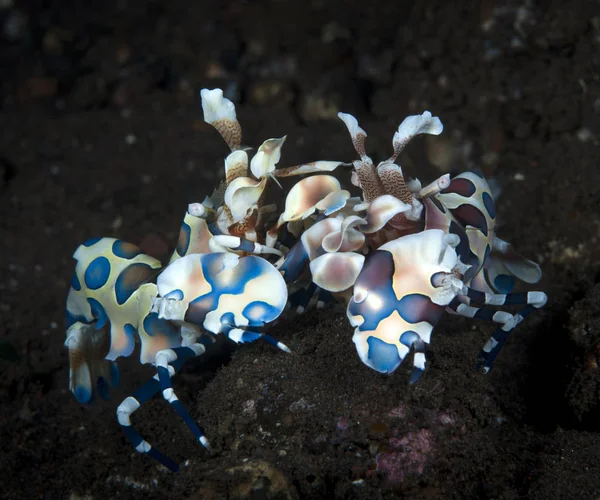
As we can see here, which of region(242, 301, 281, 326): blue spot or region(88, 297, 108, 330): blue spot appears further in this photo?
region(88, 297, 108, 330): blue spot

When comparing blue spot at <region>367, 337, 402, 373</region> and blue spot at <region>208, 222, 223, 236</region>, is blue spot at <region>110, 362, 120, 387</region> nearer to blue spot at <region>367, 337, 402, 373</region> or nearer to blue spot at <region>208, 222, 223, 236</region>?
blue spot at <region>208, 222, 223, 236</region>

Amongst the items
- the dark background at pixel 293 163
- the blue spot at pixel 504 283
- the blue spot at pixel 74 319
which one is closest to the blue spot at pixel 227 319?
the dark background at pixel 293 163

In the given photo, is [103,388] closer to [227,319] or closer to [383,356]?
[227,319]

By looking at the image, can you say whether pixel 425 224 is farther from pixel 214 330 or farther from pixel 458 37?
pixel 458 37

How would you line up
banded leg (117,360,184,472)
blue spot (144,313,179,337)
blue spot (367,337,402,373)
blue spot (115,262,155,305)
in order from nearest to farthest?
blue spot (367,337,402,373) → banded leg (117,360,184,472) → blue spot (144,313,179,337) → blue spot (115,262,155,305)

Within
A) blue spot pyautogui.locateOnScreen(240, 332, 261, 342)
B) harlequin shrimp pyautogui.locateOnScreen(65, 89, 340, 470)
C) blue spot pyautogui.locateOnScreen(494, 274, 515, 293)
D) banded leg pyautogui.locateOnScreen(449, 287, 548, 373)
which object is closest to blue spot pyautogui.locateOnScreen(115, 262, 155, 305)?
harlequin shrimp pyautogui.locateOnScreen(65, 89, 340, 470)

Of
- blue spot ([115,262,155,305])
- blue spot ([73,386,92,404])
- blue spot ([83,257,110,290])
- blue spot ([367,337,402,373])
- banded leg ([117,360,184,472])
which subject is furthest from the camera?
blue spot ([73,386,92,404])

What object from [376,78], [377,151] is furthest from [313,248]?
[376,78]

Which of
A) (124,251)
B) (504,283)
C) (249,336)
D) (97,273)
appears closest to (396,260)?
(249,336)
